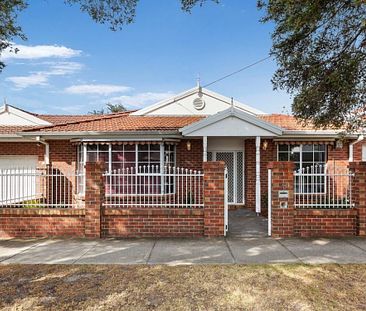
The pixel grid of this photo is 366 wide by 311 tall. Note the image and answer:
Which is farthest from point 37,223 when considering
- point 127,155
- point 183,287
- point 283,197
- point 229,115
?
point 229,115

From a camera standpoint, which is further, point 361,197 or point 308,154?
point 308,154

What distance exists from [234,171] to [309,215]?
569 centimetres

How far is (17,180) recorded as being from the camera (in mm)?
12414

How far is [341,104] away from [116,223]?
22.6ft

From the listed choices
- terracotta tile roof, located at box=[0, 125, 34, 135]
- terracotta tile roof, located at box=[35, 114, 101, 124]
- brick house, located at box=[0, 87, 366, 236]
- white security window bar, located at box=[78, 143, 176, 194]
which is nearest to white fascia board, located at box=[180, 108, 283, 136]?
brick house, located at box=[0, 87, 366, 236]

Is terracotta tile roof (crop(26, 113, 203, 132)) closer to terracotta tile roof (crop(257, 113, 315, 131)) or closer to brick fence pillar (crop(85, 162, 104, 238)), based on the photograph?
terracotta tile roof (crop(257, 113, 315, 131))

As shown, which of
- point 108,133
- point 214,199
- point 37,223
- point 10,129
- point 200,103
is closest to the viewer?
point 214,199

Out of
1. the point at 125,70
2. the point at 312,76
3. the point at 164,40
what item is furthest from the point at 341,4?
the point at 125,70

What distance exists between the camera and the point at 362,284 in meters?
5.64

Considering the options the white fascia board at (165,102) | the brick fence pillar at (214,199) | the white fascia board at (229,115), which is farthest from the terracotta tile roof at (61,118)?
the brick fence pillar at (214,199)

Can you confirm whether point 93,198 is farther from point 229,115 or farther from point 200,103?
point 200,103

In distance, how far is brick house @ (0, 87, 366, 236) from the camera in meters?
12.8

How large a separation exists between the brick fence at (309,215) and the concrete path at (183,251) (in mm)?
386

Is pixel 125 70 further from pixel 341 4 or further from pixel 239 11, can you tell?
pixel 341 4
